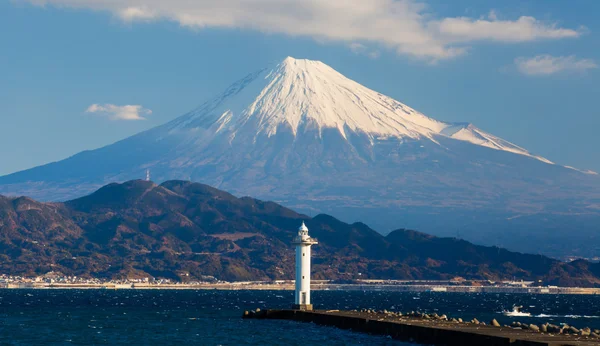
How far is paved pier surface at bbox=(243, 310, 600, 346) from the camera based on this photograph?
67625 millimetres

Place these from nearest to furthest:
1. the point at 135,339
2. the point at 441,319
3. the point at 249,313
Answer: the point at 135,339 < the point at 441,319 < the point at 249,313

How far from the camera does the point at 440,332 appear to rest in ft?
251

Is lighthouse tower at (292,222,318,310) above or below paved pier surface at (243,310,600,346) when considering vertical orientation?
above

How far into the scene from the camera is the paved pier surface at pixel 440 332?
222 feet

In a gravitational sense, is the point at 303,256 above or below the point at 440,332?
above

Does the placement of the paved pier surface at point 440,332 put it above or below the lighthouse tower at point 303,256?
below

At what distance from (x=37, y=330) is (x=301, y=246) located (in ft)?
81.5

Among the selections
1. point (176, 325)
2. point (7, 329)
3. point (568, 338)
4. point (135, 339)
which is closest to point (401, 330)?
point (568, 338)

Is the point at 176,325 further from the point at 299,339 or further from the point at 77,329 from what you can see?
the point at 299,339

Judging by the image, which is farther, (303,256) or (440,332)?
(303,256)

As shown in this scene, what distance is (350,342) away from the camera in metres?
82.4

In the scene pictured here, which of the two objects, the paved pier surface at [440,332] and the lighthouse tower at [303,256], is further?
the lighthouse tower at [303,256]

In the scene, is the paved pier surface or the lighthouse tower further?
the lighthouse tower

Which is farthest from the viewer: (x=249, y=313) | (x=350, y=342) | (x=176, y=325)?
(x=249, y=313)
